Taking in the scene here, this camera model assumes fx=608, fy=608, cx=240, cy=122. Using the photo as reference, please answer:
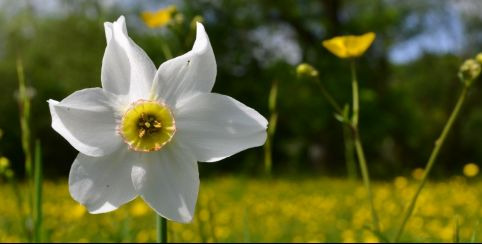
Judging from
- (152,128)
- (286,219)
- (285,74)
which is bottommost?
(285,74)

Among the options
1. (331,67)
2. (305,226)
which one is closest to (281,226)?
(305,226)

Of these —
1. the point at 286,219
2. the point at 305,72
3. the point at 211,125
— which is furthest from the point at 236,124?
the point at 286,219

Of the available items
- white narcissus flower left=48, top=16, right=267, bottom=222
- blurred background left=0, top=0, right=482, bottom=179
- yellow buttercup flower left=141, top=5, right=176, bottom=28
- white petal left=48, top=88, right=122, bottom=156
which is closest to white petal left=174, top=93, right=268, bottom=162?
white narcissus flower left=48, top=16, right=267, bottom=222

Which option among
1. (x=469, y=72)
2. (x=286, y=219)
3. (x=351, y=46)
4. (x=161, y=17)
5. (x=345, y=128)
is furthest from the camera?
(x=286, y=219)

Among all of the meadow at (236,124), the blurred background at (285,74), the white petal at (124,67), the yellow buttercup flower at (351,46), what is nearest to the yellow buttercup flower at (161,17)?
the meadow at (236,124)

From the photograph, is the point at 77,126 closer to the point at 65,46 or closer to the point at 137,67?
the point at 137,67

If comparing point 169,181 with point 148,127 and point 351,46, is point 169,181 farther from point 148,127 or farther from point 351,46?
point 351,46

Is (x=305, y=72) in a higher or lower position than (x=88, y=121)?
lower
